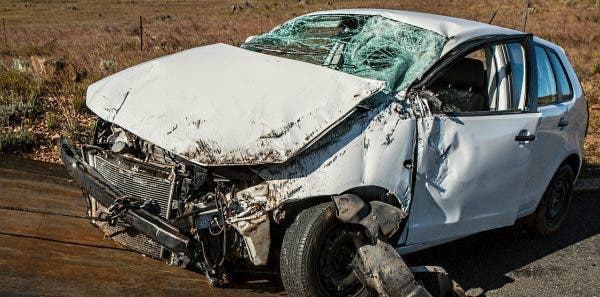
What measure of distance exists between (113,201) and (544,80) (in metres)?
3.62

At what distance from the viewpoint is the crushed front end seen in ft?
11.5

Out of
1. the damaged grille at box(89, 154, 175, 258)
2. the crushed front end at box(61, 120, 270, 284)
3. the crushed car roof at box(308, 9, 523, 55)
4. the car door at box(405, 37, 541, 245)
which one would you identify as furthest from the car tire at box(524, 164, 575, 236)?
the damaged grille at box(89, 154, 175, 258)

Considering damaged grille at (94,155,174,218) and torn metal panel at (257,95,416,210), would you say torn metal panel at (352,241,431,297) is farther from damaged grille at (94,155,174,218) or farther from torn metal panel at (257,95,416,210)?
damaged grille at (94,155,174,218)

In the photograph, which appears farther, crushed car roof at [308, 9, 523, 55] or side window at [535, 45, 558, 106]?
side window at [535, 45, 558, 106]

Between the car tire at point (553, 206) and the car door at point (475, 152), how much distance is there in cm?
97

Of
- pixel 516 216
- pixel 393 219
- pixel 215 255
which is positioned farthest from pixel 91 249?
pixel 516 216

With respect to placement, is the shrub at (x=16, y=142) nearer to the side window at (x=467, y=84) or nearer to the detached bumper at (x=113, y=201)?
the detached bumper at (x=113, y=201)

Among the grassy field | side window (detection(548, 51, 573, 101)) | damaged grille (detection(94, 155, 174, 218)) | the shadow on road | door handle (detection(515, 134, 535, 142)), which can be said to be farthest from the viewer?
the grassy field

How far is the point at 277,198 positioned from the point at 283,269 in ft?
1.35

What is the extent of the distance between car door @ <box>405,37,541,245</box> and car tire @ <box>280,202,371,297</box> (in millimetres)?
452

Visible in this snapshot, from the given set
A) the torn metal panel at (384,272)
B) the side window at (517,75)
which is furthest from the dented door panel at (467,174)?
the torn metal panel at (384,272)

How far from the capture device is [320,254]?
3.52m

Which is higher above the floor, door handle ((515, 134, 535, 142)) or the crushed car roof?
the crushed car roof

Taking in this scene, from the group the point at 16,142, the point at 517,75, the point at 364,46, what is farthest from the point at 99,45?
the point at 517,75
